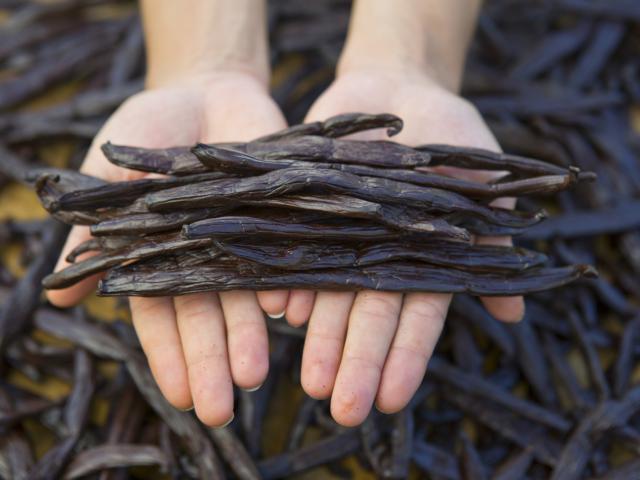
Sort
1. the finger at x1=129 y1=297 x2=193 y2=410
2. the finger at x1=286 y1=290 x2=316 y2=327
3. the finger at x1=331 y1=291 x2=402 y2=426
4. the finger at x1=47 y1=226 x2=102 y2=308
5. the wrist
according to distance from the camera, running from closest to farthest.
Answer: the finger at x1=331 y1=291 x2=402 y2=426, the finger at x1=129 y1=297 x2=193 y2=410, the finger at x1=286 y1=290 x2=316 y2=327, the finger at x1=47 y1=226 x2=102 y2=308, the wrist

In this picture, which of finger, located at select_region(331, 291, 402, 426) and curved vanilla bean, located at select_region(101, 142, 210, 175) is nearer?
finger, located at select_region(331, 291, 402, 426)

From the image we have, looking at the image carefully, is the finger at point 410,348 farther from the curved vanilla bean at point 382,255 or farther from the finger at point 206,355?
the finger at point 206,355

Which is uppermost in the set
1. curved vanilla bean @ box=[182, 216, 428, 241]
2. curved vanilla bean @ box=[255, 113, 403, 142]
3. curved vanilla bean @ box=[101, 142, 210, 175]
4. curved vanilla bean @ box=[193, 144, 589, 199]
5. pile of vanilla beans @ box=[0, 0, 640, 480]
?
curved vanilla bean @ box=[255, 113, 403, 142]

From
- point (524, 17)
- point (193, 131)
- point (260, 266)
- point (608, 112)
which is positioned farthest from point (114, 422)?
point (524, 17)

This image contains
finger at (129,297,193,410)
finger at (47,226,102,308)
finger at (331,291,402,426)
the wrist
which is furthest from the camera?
the wrist

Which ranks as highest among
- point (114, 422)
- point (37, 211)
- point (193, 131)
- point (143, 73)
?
→ point (193, 131)

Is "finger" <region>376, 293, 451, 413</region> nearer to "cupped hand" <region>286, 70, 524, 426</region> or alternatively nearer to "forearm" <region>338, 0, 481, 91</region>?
"cupped hand" <region>286, 70, 524, 426</region>

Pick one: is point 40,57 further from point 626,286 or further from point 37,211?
point 626,286

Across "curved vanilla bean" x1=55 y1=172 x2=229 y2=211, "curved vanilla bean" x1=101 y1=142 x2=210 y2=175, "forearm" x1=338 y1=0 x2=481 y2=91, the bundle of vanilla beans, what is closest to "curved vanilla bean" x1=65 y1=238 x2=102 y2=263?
the bundle of vanilla beans

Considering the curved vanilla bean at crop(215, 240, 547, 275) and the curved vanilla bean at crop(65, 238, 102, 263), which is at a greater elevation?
the curved vanilla bean at crop(215, 240, 547, 275)

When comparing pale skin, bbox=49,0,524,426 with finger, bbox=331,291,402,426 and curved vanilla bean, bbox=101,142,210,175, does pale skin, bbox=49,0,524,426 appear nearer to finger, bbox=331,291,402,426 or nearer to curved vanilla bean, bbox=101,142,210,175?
finger, bbox=331,291,402,426
